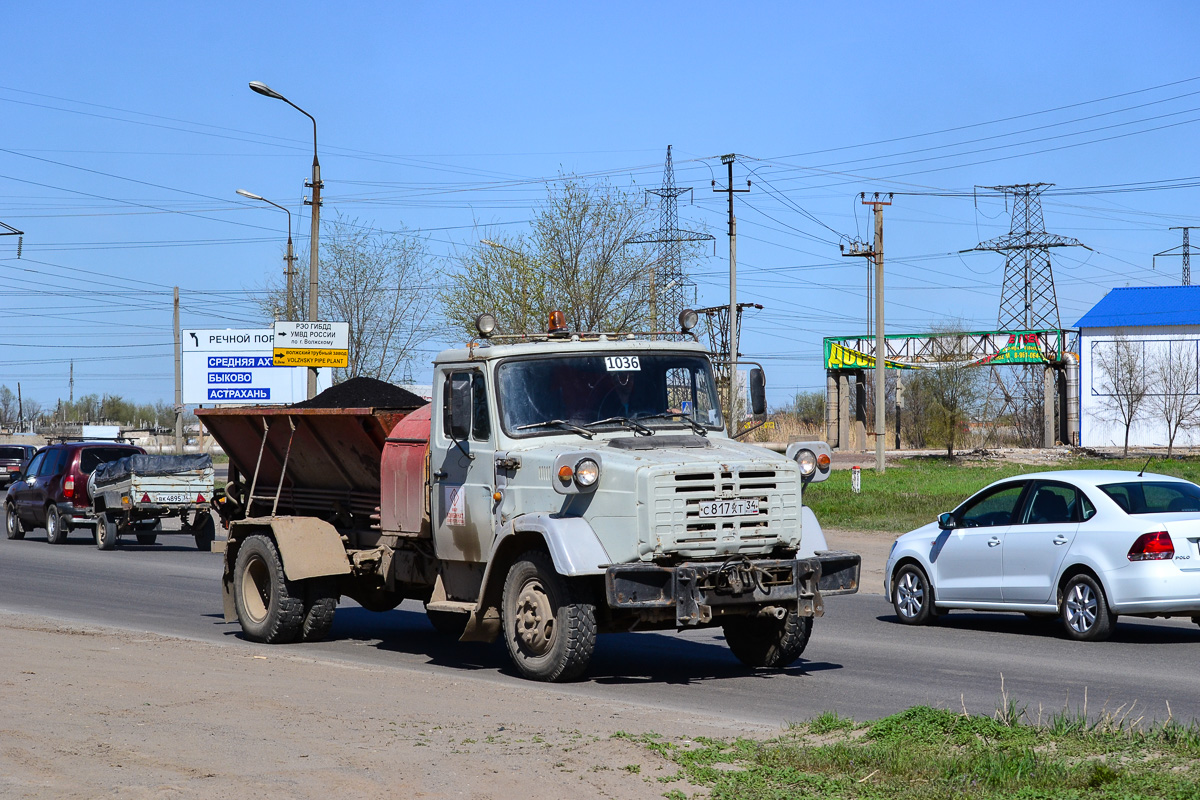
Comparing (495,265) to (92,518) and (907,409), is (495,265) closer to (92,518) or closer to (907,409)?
(92,518)

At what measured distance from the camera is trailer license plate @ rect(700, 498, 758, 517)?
31.0 feet

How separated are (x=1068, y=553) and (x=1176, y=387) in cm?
5645

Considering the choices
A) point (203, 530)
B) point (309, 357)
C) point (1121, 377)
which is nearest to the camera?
point (203, 530)

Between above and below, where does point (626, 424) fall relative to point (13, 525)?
above

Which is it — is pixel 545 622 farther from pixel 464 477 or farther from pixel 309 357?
pixel 309 357

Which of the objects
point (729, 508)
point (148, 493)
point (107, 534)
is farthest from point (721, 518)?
point (107, 534)

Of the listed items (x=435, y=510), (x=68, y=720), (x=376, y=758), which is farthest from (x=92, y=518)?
(x=376, y=758)

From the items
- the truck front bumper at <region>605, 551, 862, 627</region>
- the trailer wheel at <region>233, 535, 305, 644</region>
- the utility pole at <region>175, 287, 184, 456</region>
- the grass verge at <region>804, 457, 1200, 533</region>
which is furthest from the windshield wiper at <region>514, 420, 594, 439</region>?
the utility pole at <region>175, 287, 184, 456</region>

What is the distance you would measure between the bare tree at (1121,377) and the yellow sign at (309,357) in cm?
4514

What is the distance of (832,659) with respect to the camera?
11.4 m

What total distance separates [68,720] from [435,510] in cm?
368

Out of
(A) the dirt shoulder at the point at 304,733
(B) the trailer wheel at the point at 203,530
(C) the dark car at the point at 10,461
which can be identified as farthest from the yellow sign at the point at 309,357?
(C) the dark car at the point at 10,461

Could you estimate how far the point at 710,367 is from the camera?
1101 centimetres

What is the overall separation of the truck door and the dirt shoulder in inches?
42.4
